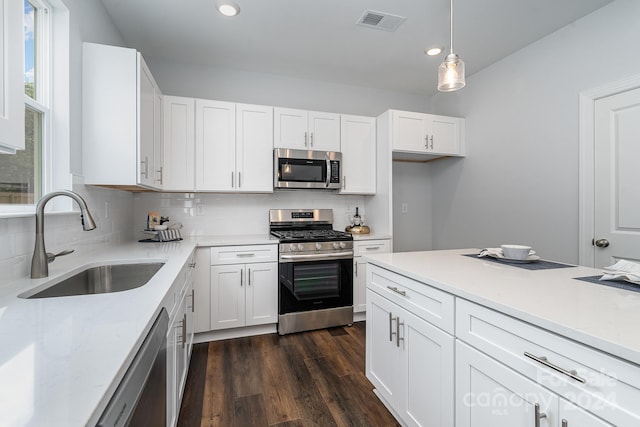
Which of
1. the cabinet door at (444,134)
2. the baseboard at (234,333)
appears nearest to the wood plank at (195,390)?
the baseboard at (234,333)

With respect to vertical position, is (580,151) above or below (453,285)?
above

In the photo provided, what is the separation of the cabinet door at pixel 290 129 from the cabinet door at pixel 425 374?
213 centimetres

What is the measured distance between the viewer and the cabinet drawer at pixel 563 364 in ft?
2.17

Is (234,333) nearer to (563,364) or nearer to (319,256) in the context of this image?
(319,256)

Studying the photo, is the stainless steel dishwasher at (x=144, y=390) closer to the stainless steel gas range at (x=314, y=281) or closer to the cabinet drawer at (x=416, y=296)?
the cabinet drawer at (x=416, y=296)

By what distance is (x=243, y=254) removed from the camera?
8.63 ft

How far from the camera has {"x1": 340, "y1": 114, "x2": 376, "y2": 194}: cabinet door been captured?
3256mm

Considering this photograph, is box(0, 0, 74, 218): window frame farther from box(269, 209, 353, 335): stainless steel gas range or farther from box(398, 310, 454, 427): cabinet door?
box(398, 310, 454, 427): cabinet door

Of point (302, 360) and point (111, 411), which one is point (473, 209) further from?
point (111, 411)

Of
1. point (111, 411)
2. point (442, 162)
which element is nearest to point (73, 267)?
point (111, 411)

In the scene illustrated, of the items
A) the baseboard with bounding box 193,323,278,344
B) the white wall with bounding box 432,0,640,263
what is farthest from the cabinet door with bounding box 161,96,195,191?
the white wall with bounding box 432,0,640,263

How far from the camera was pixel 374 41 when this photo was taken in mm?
2664

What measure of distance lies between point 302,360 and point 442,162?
2981 mm

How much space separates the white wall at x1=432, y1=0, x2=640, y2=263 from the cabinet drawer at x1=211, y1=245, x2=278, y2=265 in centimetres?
235
